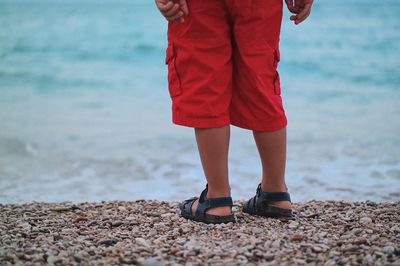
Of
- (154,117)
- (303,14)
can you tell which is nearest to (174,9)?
(303,14)

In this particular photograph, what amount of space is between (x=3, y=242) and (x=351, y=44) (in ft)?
38.9

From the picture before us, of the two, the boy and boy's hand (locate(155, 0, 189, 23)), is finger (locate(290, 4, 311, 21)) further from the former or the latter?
boy's hand (locate(155, 0, 189, 23))

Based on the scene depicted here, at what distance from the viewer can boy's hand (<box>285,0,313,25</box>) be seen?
2.66 meters

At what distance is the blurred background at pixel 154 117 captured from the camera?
476 cm

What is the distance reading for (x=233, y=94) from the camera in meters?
2.65

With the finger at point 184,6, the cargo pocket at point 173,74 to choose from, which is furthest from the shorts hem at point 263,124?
A: the finger at point 184,6

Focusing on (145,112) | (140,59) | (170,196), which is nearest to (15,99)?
(145,112)

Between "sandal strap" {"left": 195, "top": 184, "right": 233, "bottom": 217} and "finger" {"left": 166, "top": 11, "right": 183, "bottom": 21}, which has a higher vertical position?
"finger" {"left": 166, "top": 11, "right": 183, "bottom": 21}

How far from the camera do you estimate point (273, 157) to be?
269 centimetres

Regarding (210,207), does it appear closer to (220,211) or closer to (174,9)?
(220,211)

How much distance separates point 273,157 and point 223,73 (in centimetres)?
42

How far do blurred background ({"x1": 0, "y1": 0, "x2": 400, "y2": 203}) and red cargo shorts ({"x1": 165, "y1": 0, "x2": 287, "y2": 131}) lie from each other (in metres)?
1.80

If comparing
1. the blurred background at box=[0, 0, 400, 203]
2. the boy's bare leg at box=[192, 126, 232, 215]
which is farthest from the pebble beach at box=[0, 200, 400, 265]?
the blurred background at box=[0, 0, 400, 203]

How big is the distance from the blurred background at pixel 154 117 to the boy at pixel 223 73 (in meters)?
1.72
